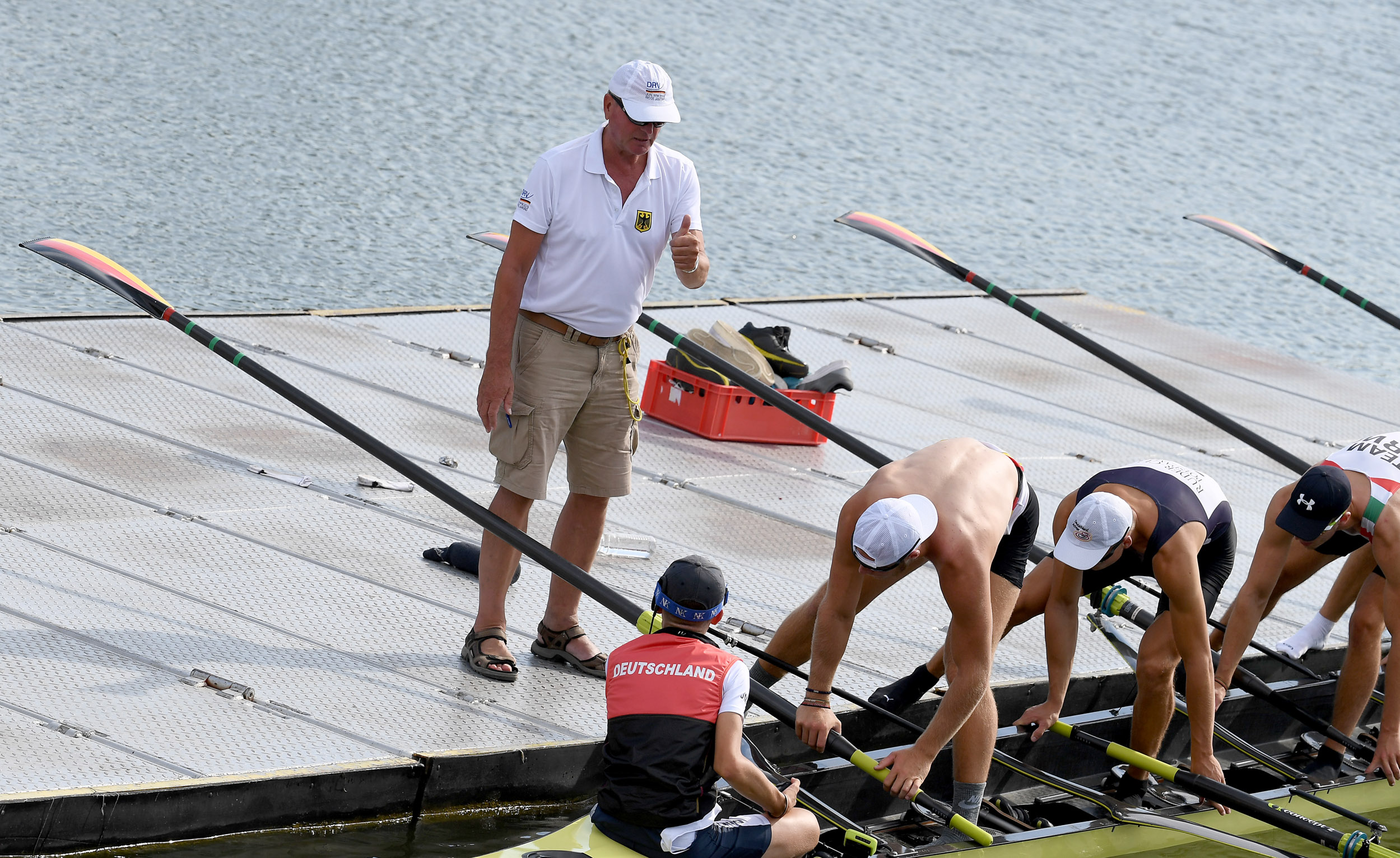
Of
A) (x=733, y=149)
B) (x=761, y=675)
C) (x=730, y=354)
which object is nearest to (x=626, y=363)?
(x=761, y=675)

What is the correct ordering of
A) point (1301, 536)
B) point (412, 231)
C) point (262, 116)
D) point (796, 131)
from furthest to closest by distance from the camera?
1. point (796, 131)
2. point (262, 116)
3. point (412, 231)
4. point (1301, 536)

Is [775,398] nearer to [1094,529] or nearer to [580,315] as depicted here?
[580,315]

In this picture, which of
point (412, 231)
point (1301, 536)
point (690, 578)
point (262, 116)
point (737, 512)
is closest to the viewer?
point (690, 578)

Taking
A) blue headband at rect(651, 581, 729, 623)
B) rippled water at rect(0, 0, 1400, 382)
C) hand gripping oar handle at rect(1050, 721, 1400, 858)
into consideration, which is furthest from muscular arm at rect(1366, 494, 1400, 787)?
rippled water at rect(0, 0, 1400, 382)

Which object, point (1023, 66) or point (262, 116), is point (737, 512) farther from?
point (1023, 66)

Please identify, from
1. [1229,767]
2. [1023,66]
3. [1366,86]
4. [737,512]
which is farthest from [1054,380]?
[1366,86]

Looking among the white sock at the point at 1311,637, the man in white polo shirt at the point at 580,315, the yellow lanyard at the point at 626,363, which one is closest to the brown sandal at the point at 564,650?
the man in white polo shirt at the point at 580,315

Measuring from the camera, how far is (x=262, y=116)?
50.8ft

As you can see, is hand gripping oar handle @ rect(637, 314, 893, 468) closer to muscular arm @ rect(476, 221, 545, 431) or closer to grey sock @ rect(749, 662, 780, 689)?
grey sock @ rect(749, 662, 780, 689)

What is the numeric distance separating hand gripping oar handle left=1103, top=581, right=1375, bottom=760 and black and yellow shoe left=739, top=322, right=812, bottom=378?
9.06 feet

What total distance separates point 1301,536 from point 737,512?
9.02ft

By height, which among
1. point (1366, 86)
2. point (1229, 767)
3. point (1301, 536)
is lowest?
point (1229, 767)

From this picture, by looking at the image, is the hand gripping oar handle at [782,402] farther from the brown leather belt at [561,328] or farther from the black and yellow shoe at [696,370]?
the black and yellow shoe at [696,370]

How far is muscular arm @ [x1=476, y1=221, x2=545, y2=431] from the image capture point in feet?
16.8
